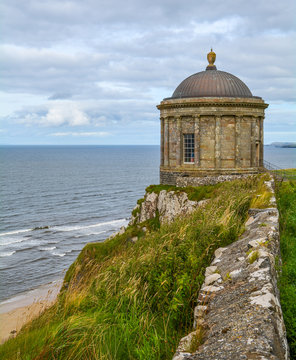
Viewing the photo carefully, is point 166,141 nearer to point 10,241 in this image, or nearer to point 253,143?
point 253,143

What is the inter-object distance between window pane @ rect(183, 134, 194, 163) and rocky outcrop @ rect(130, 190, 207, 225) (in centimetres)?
354

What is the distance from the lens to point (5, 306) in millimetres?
23938

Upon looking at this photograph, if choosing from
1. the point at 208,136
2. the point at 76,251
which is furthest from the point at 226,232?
the point at 76,251

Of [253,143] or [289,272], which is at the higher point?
[253,143]

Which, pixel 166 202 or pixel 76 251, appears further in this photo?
pixel 76 251

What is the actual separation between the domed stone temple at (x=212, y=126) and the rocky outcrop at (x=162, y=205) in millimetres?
2185

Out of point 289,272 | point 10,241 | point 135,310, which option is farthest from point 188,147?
point 10,241

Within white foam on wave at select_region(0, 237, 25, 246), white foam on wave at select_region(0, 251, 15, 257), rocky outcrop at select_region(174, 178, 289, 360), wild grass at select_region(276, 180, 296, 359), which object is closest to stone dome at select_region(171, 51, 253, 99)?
wild grass at select_region(276, 180, 296, 359)

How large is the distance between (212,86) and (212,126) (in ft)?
9.53

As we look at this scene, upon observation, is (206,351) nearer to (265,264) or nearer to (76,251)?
(265,264)

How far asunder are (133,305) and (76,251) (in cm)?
3146

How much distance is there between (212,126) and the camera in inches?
1019

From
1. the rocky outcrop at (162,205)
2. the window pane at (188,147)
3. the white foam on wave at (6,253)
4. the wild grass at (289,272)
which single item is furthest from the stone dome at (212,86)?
the white foam on wave at (6,253)

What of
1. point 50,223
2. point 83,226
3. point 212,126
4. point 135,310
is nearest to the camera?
point 135,310
